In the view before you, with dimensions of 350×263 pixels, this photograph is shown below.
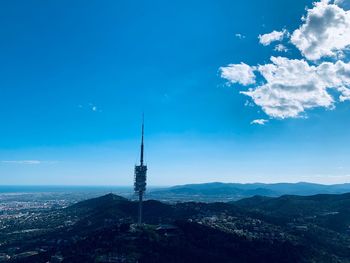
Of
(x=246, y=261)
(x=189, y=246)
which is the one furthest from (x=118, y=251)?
(x=246, y=261)

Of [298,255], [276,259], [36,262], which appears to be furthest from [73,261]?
[298,255]

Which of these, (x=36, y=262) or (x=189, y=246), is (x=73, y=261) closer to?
(x=36, y=262)

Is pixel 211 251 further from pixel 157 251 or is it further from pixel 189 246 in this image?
pixel 157 251

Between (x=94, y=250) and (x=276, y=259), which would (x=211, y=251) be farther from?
(x=94, y=250)

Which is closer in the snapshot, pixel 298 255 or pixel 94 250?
pixel 94 250

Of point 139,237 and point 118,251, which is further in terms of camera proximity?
point 139,237

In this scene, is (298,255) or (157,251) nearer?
(157,251)

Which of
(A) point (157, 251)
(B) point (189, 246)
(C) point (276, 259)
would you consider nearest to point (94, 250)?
(A) point (157, 251)
